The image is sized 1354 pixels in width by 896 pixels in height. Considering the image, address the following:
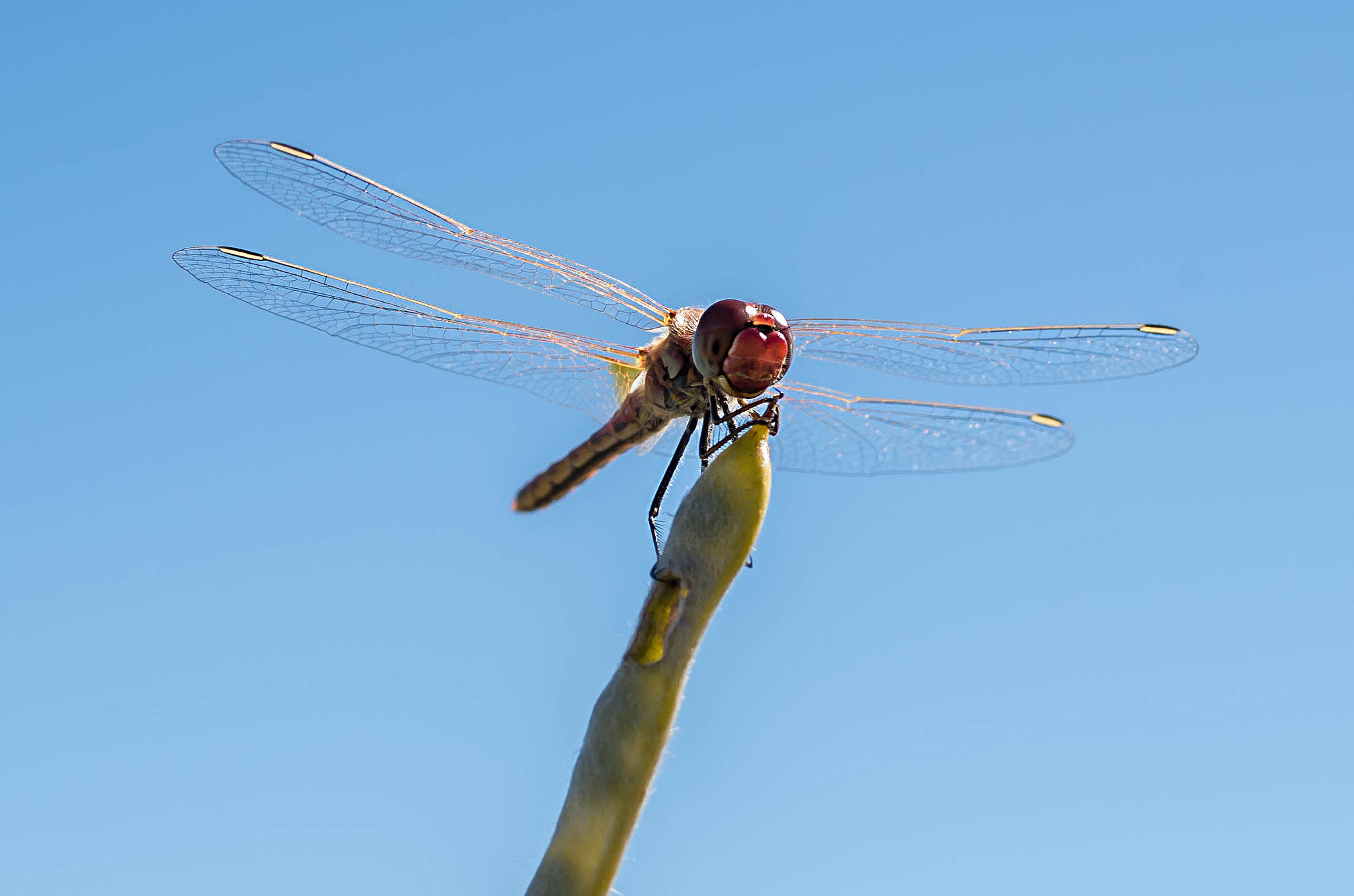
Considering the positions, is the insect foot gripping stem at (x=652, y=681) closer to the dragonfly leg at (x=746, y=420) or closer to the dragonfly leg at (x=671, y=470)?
the dragonfly leg at (x=746, y=420)

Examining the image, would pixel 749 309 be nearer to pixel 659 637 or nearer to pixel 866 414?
pixel 866 414

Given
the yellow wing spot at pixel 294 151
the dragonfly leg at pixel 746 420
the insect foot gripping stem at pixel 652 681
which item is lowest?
the insect foot gripping stem at pixel 652 681

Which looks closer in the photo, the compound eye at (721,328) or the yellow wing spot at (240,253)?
the compound eye at (721,328)

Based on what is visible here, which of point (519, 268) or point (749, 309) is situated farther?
point (519, 268)

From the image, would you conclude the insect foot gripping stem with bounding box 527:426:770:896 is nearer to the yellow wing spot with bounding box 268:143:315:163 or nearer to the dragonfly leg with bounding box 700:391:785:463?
the dragonfly leg with bounding box 700:391:785:463

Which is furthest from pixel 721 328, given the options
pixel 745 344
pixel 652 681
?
pixel 652 681

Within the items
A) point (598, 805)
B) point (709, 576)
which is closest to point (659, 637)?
point (709, 576)

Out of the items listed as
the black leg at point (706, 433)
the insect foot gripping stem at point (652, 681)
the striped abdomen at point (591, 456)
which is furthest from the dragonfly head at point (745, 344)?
the insect foot gripping stem at point (652, 681)
